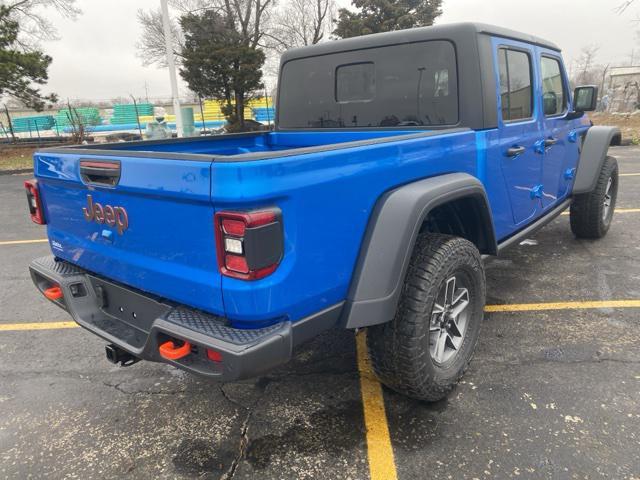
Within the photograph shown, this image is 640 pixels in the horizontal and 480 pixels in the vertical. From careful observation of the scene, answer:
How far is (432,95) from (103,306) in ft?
7.74

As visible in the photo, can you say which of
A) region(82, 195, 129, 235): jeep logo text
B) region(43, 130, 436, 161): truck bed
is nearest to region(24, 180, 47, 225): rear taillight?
region(43, 130, 436, 161): truck bed

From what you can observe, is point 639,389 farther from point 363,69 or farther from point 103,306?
point 103,306

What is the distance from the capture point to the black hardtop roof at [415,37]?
295cm

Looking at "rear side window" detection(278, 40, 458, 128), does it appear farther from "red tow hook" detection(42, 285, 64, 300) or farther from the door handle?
"red tow hook" detection(42, 285, 64, 300)

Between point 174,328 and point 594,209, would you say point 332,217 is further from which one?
point 594,209

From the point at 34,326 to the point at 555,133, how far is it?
4.54m

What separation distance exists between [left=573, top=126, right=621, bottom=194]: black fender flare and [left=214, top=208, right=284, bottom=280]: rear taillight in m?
3.98

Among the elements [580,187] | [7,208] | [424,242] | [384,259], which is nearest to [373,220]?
[384,259]

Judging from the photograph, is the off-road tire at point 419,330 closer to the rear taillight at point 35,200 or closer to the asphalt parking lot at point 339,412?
the asphalt parking lot at point 339,412

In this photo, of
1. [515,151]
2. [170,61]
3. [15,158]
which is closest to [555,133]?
[515,151]

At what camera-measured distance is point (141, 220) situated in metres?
2.01

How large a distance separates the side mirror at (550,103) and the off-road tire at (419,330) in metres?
1.91

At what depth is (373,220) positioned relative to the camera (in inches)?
84.9

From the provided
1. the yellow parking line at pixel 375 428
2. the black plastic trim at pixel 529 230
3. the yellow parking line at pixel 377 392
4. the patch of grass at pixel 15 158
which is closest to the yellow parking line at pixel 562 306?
the yellow parking line at pixel 377 392
